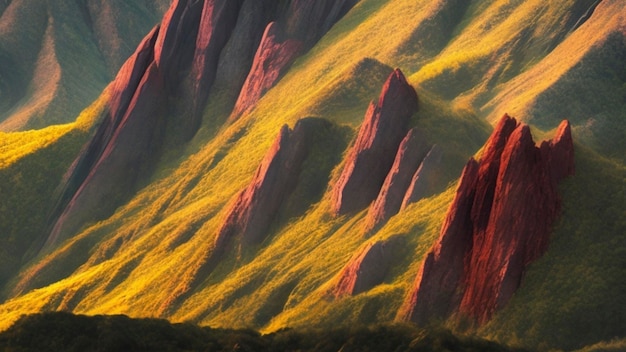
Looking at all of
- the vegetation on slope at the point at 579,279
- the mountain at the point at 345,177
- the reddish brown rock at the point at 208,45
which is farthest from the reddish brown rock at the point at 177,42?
the vegetation on slope at the point at 579,279

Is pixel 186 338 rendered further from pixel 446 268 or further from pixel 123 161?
pixel 123 161

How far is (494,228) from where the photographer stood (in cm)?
10625

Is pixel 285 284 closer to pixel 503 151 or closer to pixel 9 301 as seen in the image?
pixel 503 151

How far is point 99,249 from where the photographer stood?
164 meters

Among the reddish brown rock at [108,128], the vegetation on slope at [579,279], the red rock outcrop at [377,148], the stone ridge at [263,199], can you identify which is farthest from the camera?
the reddish brown rock at [108,128]

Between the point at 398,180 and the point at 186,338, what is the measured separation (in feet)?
97.7

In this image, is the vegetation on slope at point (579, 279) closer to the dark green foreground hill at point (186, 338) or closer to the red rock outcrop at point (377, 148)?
the dark green foreground hill at point (186, 338)

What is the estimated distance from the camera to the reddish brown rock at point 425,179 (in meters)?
124


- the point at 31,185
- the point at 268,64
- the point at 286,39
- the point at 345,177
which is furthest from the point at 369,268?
the point at 31,185

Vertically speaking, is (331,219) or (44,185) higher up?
(44,185)

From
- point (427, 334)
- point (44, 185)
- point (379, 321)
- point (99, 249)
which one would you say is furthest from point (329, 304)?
point (44, 185)

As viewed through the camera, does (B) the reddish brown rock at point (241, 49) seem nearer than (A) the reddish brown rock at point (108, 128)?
No

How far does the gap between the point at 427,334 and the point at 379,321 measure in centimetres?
1161

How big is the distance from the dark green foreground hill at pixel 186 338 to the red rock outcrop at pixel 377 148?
1119 inches
